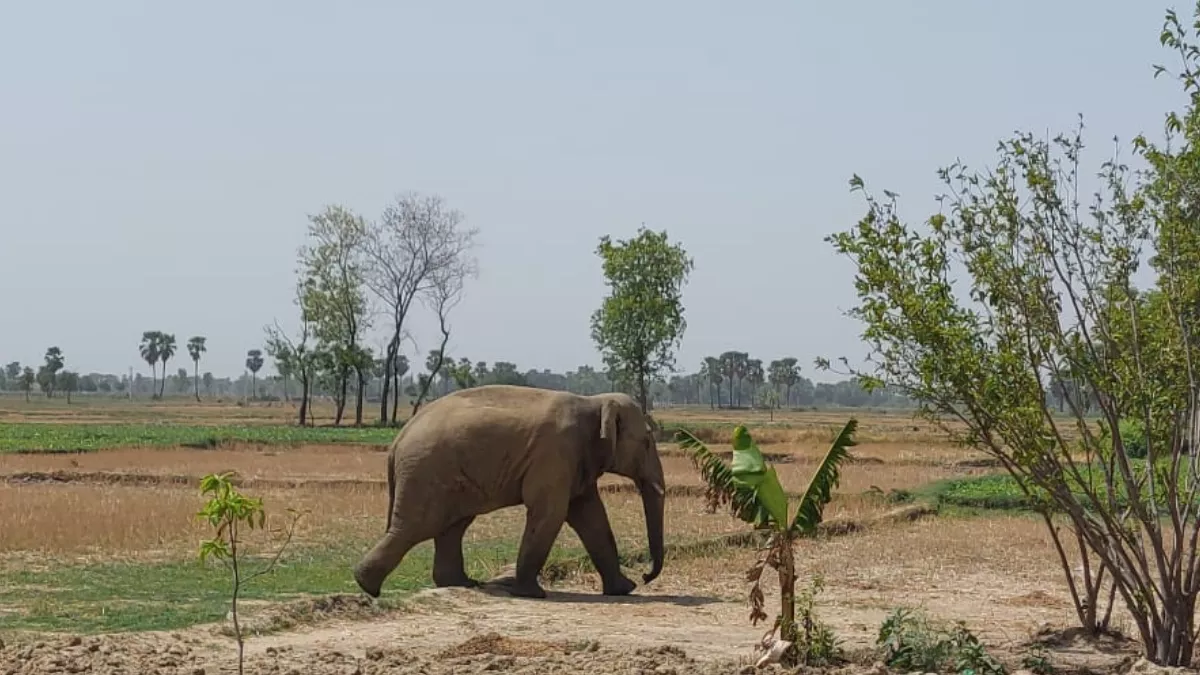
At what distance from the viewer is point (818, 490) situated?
11984mm

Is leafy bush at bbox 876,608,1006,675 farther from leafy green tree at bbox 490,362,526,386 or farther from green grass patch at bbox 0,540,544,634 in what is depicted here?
leafy green tree at bbox 490,362,526,386

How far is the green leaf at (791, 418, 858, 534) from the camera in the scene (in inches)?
466

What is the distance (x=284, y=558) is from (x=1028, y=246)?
11248mm

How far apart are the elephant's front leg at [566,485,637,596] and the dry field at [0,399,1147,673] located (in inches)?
14.6

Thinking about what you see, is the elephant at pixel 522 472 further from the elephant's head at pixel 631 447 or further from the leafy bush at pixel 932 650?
the leafy bush at pixel 932 650

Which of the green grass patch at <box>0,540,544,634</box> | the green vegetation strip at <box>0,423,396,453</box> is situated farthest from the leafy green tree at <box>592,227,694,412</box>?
the green grass patch at <box>0,540,544,634</box>

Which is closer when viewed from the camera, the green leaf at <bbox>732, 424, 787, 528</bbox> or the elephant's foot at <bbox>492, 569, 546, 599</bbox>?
the green leaf at <bbox>732, 424, 787, 528</bbox>

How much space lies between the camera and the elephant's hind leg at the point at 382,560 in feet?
51.8

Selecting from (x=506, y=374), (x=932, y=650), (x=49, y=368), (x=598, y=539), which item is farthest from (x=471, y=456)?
(x=49, y=368)

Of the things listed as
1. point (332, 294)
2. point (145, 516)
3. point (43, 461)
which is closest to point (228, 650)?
point (145, 516)

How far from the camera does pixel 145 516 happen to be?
76.1 ft

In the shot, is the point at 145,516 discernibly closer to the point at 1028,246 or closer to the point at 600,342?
the point at 1028,246

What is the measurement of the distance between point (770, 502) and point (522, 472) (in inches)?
214

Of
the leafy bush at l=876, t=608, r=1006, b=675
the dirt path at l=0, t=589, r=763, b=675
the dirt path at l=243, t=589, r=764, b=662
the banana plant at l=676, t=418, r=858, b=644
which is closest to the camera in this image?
the dirt path at l=0, t=589, r=763, b=675
